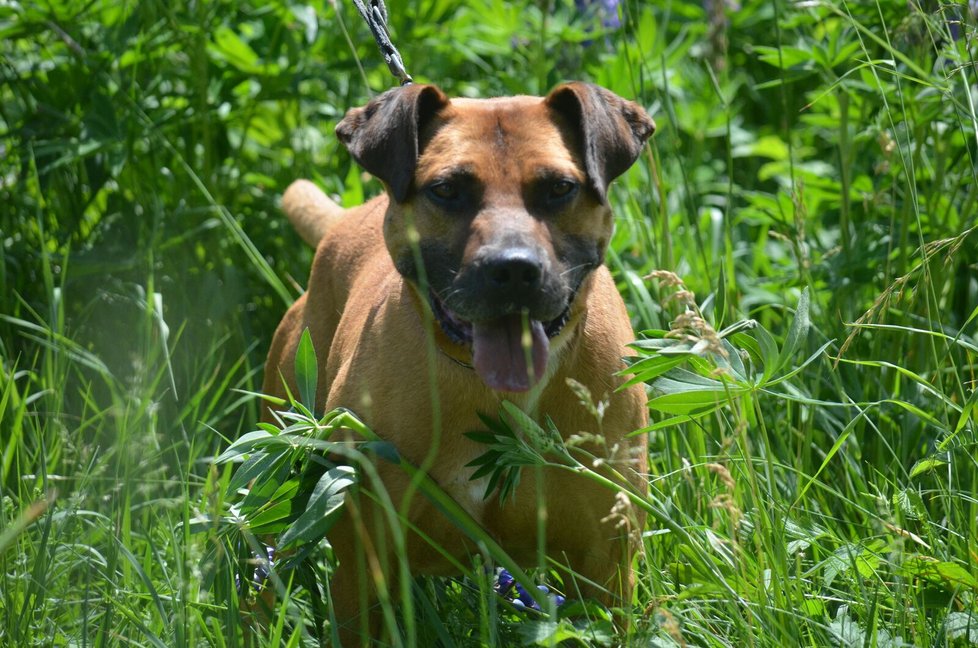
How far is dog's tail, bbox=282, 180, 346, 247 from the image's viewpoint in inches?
181

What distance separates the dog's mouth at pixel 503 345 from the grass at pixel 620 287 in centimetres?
29

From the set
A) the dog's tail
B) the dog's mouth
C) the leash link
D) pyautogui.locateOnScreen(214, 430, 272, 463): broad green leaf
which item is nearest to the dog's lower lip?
the dog's mouth

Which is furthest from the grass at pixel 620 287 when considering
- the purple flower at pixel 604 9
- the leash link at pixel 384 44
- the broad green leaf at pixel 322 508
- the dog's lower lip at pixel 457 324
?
the leash link at pixel 384 44

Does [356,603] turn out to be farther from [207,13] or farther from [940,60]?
[207,13]

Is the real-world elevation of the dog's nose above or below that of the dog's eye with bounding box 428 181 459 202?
below

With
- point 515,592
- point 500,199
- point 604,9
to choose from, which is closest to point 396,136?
point 500,199

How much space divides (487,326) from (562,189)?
0.39 m

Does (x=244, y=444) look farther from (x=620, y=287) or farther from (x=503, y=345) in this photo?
(x=620, y=287)

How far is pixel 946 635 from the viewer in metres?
2.59

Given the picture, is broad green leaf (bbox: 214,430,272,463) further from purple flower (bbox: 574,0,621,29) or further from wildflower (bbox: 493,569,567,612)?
purple flower (bbox: 574,0,621,29)

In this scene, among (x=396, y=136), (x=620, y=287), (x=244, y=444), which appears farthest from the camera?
(x=620, y=287)

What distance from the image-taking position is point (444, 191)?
3.01 metres

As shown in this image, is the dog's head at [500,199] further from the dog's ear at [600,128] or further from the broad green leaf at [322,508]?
the broad green leaf at [322,508]

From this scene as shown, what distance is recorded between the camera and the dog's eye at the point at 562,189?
9.85 feet
